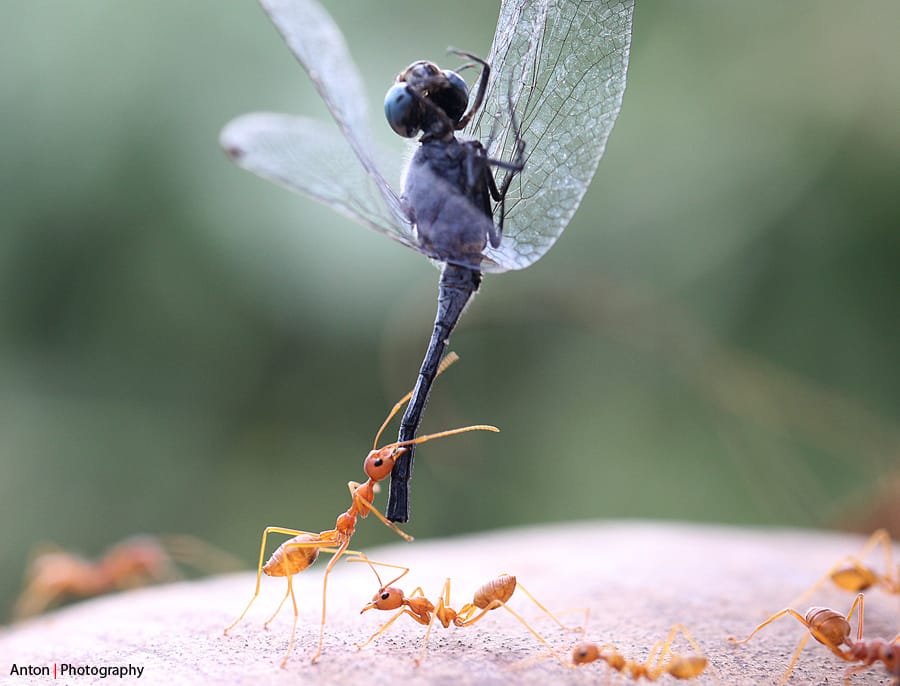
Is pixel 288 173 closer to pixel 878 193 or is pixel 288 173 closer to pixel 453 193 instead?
pixel 453 193

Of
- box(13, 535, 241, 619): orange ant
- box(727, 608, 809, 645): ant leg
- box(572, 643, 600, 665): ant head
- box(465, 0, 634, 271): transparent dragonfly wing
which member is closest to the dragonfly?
box(465, 0, 634, 271): transparent dragonfly wing

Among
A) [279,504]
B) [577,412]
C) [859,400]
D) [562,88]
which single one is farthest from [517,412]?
[562,88]

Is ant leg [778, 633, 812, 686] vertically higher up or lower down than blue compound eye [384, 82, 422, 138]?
lower down

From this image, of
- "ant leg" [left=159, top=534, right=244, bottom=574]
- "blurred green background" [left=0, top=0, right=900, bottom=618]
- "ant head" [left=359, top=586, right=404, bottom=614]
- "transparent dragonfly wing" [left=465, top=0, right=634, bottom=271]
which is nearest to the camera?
"transparent dragonfly wing" [left=465, top=0, right=634, bottom=271]

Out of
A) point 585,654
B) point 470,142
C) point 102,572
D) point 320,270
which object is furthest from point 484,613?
point 320,270

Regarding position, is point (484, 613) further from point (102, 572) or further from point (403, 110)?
point (102, 572)

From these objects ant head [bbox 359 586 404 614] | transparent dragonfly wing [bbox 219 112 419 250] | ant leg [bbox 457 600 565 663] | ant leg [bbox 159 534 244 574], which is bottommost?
ant leg [bbox 159 534 244 574]

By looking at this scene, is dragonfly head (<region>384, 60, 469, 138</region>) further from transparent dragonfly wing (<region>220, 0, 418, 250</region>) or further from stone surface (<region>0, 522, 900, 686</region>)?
stone surface (<region>0, 522, 900, 686</region>)
